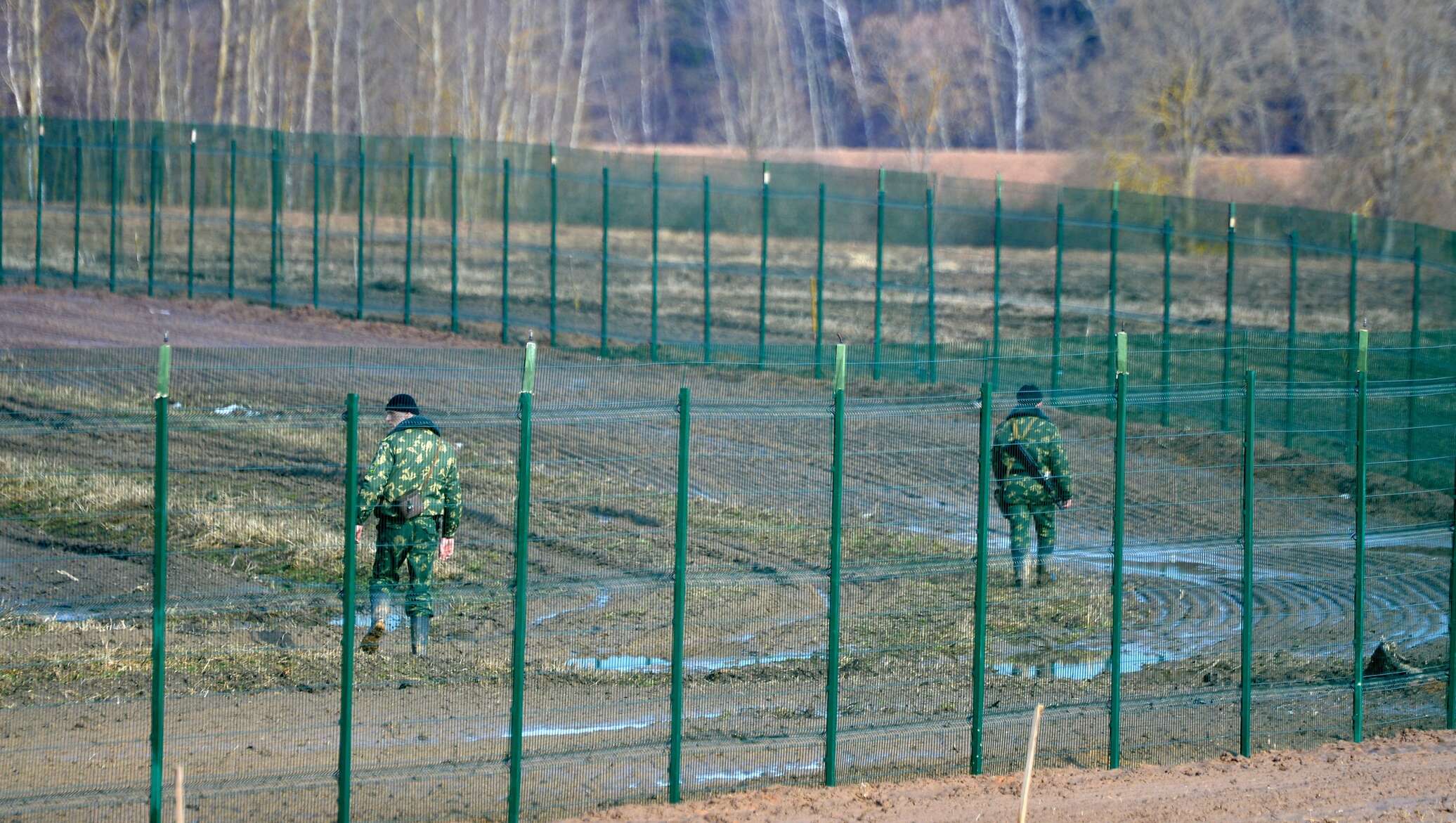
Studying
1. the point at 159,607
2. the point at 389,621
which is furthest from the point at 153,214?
the point at 159,607

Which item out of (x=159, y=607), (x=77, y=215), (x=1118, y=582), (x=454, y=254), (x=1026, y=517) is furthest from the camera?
(x=77, y=215)

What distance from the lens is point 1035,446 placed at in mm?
11500

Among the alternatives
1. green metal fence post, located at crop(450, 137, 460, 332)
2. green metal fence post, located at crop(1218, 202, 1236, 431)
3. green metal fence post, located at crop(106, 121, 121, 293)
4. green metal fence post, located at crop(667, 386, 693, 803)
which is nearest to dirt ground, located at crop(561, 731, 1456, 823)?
green metal fence post, located at crop(667, 386, 693, 803)

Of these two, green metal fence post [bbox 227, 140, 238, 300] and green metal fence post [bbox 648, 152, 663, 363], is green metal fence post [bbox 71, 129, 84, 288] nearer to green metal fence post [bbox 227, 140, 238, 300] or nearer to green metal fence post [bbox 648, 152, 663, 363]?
green metal fence post [bbox 227, 140, 238, 300]

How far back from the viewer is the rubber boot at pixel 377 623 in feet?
30.3

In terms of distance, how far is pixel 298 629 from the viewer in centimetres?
1004

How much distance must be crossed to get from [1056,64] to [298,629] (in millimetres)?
67701

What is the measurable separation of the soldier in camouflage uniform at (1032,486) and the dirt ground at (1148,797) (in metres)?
2.80

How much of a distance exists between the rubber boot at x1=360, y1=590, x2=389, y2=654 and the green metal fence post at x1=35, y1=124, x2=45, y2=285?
1512cm

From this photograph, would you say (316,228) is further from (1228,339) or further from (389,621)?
(389,621)

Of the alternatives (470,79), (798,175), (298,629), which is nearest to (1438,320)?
(798,175)

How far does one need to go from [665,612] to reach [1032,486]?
2918mm

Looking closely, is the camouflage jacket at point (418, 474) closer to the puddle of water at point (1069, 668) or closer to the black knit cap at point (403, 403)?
the black knit cap at point (403, 403)

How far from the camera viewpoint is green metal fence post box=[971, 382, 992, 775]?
→ 816cm
